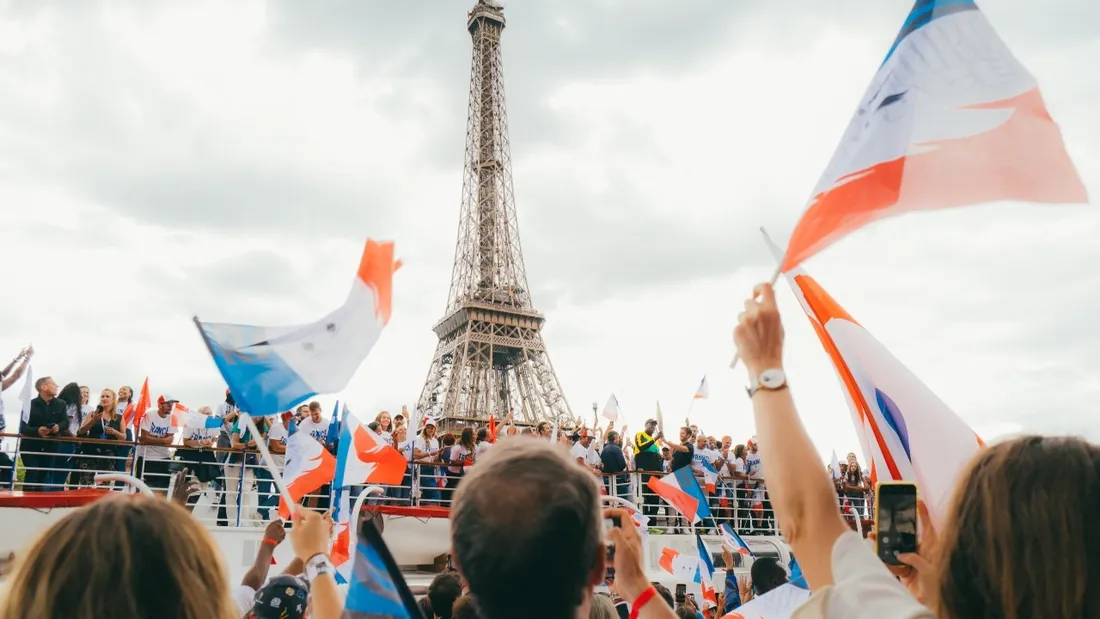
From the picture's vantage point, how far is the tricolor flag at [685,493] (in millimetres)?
10406

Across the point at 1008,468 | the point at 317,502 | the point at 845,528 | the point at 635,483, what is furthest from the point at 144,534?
the point at 635,483

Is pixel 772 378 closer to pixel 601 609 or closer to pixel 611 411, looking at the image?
pixel 601 609

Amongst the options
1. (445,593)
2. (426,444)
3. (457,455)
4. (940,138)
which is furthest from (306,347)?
(426,444)

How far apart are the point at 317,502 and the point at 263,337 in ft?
29.1

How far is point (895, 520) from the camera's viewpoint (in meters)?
1.97

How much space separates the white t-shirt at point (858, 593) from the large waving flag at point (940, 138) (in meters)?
1.63

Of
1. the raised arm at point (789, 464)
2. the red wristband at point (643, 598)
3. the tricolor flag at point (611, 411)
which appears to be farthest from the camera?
the tricolor flag at point (611, 411)

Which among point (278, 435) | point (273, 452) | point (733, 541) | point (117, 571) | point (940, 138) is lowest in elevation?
point (733, 541)

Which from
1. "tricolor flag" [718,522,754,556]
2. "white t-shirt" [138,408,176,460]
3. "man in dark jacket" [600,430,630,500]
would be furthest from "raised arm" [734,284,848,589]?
"man in dark jacket" [600,430,630,500]

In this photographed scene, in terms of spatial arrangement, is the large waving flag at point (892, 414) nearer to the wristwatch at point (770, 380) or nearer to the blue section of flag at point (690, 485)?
the wristwatch at point (770, 380)

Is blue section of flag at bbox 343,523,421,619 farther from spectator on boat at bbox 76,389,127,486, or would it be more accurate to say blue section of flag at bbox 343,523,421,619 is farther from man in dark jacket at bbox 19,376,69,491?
spectator on boat at bbox 76,389,127,486

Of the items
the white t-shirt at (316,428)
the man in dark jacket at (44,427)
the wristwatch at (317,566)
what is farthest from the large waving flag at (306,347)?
the white t-shirt at (316,428)

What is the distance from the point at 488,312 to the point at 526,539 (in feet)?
147

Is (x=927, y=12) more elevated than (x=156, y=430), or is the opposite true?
(x=927, y=12)
